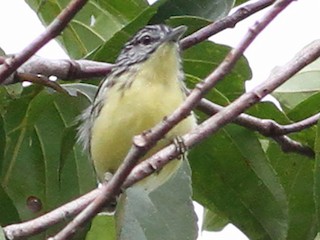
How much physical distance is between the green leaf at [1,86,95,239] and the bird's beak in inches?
8.7

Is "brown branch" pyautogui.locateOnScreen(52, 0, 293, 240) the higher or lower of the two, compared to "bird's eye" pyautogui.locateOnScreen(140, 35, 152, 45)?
higher

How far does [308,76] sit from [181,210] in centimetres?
46

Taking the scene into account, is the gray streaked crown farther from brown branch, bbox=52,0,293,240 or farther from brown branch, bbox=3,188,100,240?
brown branch, bbox=52,0,293,240

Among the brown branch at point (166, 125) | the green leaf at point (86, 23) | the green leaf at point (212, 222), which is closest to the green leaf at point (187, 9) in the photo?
the green leaf at point (86, 23)

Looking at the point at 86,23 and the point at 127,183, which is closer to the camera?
the point at 127,183

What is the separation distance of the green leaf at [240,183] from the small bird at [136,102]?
15 centimetres

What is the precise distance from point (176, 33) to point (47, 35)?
0.88 metres

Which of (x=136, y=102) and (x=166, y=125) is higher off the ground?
(x=166, y=125)

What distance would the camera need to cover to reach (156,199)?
2.03m

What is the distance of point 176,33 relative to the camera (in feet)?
6.92

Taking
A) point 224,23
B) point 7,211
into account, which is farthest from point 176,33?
point 7,211

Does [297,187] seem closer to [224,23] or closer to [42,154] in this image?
[224,23]

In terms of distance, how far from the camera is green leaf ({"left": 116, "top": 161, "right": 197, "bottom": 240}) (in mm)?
1743

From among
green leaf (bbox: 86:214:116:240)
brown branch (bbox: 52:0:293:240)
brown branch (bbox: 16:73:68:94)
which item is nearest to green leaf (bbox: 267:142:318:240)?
brown branch (bbox: 16:73:68:94)
